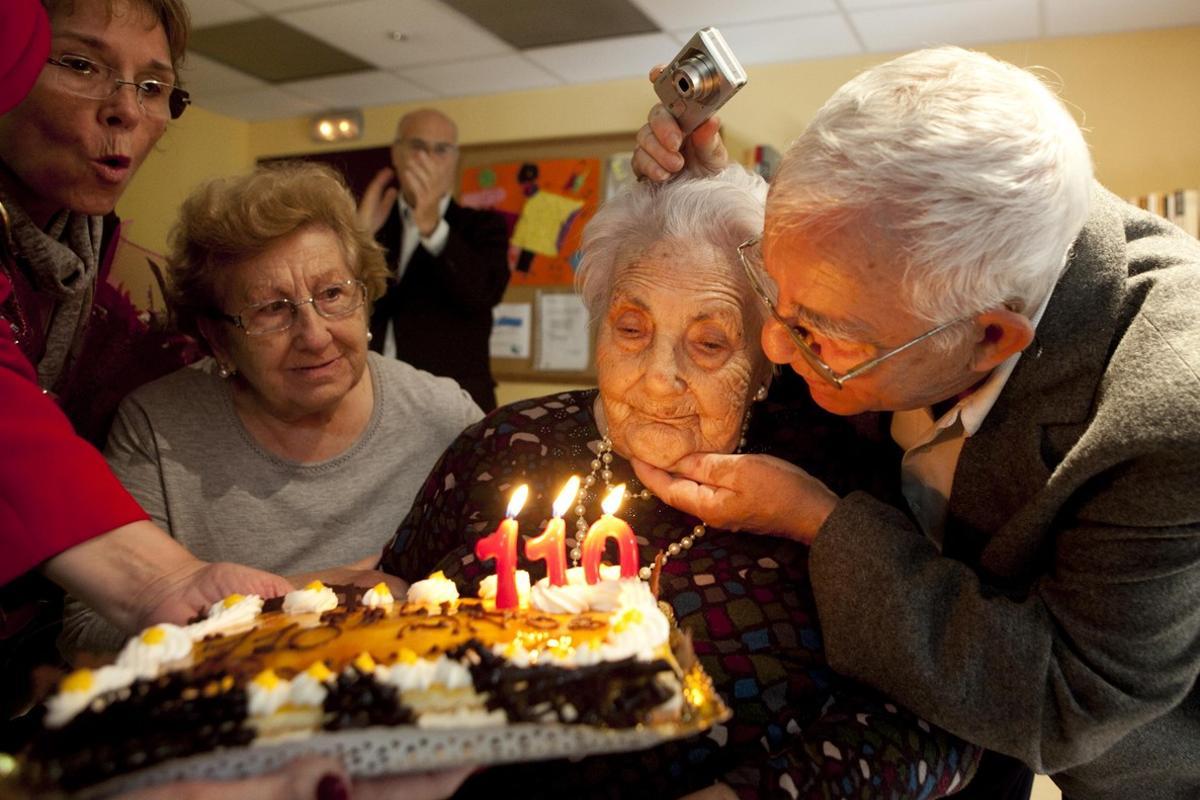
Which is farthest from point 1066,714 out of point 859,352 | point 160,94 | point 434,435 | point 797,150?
point 160,94

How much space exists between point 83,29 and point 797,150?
1290 millimetres

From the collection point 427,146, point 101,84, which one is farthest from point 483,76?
point 101,84

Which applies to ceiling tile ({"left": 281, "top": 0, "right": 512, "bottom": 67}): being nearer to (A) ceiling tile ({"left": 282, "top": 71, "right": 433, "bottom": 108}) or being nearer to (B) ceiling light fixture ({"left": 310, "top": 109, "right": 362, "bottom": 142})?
(A) ceiling tile ({"left": 282, "top": 71, "right": 433, "bottom": 108})

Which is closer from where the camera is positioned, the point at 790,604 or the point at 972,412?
the point at 972,412

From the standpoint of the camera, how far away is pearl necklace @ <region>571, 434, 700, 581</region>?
5.43 feet

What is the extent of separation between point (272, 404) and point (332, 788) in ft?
4.71

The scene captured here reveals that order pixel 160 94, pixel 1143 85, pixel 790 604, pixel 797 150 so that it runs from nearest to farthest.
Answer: pixel 797 150, pixel 790 604, pixel 160 94, pixel 1143 85

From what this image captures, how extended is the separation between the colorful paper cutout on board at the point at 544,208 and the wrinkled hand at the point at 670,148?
433 centimetres

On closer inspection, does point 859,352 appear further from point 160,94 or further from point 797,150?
point 160,94

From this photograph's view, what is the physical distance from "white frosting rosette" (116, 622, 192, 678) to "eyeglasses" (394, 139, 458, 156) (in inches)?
118

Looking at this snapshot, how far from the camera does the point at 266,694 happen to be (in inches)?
36.7

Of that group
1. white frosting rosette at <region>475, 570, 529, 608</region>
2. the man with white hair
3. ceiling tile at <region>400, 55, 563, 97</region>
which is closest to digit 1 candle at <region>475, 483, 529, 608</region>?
white frosting rosette at <region>475, 570, 529, 608</region>

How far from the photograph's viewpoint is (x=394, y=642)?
3.43 ft

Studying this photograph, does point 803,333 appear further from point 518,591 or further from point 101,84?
point 101,84
